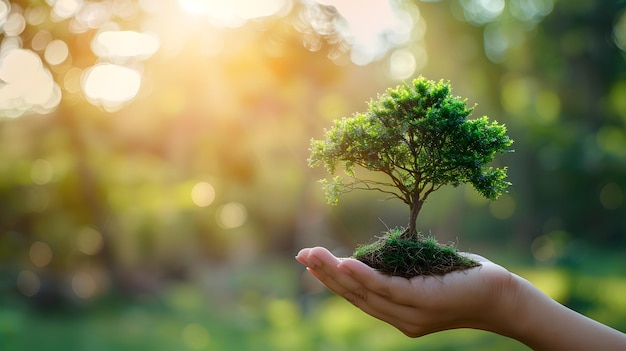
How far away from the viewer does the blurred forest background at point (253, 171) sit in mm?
18219

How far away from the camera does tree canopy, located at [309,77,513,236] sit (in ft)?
16.0

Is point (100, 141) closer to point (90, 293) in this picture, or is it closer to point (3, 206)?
point (3, 206)

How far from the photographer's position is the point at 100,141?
2291 cm

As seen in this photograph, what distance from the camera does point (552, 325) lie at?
4.50 metres

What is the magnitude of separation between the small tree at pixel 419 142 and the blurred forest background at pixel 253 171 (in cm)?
927

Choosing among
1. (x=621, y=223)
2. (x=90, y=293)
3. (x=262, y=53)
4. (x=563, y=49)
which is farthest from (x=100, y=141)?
(x=621, y=223)

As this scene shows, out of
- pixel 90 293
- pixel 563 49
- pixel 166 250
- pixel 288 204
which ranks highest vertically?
pixel 563 49

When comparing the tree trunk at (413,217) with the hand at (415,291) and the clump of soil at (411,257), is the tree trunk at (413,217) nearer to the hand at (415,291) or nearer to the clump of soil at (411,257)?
the clump of soil at (411,257)

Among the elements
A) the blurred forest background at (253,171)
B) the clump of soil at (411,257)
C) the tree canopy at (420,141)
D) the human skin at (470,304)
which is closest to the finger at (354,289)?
the human skin at (470,304)

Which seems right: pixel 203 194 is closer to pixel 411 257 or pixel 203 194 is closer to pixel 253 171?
pixel 253 171

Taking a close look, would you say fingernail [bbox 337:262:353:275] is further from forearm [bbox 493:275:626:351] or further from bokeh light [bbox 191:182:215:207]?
bokeh light [bbox 191:182:215:207]

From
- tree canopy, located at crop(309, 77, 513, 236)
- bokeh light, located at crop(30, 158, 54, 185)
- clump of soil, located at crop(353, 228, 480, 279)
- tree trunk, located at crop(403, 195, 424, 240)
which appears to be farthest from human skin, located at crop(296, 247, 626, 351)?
bokeh light, located at crop(30, 158, 54, 185)

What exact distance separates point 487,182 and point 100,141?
20427 mm

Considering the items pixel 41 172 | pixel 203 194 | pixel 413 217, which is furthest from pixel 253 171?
pixel 413 217
